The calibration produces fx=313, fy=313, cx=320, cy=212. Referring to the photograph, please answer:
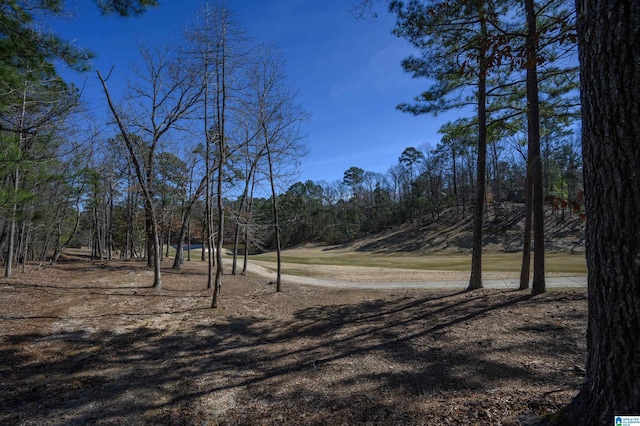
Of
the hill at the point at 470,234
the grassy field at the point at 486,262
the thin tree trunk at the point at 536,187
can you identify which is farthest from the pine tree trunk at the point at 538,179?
the hill at the point at 470,234

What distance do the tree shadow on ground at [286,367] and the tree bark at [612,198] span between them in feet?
4.37

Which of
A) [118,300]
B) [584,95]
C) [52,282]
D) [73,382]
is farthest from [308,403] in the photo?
[52,282]

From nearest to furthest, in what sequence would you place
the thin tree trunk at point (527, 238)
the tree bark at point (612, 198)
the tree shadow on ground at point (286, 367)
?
the tree bark at point (612, 198) → the tree shadow on ground at point (286, 367) → the thin tree trunk at point (527, 238)

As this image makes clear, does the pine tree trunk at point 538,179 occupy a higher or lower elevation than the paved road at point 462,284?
higher

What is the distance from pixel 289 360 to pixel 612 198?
4.93 meters

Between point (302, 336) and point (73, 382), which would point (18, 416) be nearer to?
point (73, 382)

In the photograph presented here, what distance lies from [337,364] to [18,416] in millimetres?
3972

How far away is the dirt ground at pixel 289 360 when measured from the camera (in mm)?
3529

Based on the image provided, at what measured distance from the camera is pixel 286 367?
5.03 m

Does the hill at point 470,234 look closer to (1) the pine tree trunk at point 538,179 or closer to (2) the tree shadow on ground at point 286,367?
(1) the pine tree trunk at point 538,179

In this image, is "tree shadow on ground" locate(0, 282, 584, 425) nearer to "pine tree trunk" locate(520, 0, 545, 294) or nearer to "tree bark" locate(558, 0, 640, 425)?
"pine tree trunk" locate(520, 0, 545, 294)

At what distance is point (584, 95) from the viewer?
1895mm

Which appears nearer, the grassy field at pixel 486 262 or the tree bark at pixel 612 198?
the tree bark at pixel 612 198

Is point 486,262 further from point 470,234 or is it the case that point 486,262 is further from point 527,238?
point 470,234
